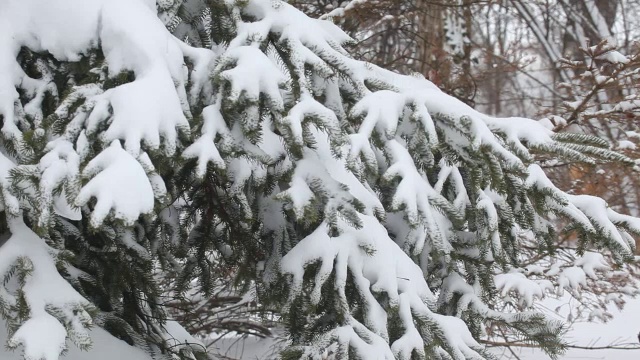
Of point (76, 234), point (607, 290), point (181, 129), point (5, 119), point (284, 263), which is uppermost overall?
point (181, 129)

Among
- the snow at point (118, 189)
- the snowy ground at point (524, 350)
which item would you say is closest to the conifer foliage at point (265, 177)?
the snow at point (118, 189)

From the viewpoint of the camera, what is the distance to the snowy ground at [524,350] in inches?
103

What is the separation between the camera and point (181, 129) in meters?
2.19

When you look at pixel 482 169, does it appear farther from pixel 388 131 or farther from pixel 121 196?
pixel 121 196

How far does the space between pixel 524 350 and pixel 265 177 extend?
614 cm

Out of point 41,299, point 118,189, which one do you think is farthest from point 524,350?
point 118,189

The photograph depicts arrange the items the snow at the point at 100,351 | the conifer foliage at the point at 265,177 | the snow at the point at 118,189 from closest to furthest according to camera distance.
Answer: the snow at the point at 118,189 < the conifer foliage at the point at 265,177 < the snow at the point at 100,351

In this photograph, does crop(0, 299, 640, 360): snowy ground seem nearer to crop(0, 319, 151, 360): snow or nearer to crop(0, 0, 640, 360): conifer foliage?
crop(0, 319, 151, 360): snow

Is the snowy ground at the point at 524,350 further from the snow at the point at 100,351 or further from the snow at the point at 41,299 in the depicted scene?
the snow at the point at 41,299

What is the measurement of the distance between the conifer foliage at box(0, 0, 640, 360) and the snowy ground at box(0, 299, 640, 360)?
0.45 feet

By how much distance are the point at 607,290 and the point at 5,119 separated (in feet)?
15.9

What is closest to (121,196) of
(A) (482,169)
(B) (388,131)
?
(B) (388,131)

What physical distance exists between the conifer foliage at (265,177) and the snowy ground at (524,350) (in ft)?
0.45

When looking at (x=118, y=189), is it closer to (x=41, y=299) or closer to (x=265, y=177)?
(x=41, y=299)
